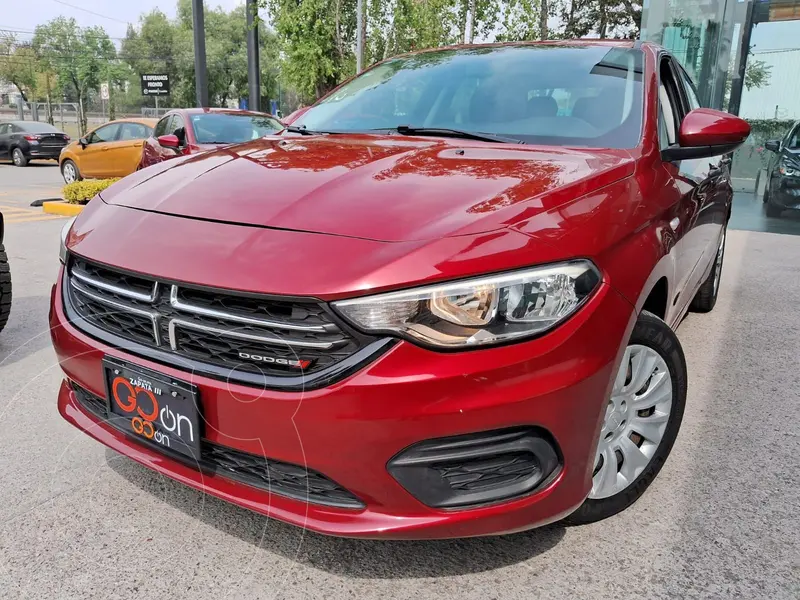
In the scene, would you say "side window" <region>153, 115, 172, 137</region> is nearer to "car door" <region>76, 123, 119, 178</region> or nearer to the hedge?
the hedge

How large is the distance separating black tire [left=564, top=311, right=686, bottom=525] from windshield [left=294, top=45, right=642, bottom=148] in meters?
0.67

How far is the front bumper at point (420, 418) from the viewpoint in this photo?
4.91 ft

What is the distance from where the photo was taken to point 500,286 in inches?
61.2

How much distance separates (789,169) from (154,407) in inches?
371

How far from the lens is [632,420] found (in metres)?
2.08

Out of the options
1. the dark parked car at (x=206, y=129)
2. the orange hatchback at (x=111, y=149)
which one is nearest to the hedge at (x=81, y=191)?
the dark parked car at (x=206, y=129)

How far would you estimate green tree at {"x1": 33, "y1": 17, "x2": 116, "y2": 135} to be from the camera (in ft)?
157

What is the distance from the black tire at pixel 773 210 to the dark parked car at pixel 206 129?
6671 millimetres

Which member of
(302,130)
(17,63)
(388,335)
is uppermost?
(17,63)

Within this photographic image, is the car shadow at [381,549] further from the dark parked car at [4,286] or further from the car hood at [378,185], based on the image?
the dark parked car at [4,286]

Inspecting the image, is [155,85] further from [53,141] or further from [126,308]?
[126,308]

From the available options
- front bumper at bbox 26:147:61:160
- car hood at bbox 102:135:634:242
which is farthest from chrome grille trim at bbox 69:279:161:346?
front bumper at bbox 26:147:61:160

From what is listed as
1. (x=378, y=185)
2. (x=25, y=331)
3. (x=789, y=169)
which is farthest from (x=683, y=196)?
(x=789, y=169)

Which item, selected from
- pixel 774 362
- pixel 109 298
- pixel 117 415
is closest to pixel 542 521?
pixel 117 415
